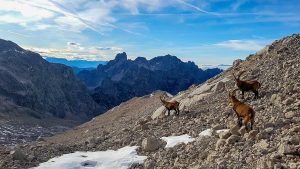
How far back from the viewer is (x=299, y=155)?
13.2m

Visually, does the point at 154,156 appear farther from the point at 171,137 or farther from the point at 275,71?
the point at 275,71

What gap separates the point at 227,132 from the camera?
17.5 m

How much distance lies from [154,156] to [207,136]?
259 cm

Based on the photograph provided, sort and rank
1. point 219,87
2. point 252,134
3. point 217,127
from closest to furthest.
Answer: point 252,134 < point 217,127 < point 219,87

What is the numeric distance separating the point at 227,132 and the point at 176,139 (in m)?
4.31

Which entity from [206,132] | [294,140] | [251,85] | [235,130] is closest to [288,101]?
[235,130]

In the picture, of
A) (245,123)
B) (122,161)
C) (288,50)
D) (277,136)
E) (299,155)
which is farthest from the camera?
(288,50)

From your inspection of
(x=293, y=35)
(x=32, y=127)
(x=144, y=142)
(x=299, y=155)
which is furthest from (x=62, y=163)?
(x=32, y=127)

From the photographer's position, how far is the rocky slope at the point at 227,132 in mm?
14608

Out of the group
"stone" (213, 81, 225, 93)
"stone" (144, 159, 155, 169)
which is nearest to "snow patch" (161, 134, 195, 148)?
"stone" (144, 159, 155, 169)

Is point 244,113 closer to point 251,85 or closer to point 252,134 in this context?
point 252,134

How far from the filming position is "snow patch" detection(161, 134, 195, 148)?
20667 millimetres

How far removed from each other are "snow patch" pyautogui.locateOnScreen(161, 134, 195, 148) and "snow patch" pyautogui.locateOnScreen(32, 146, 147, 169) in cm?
153

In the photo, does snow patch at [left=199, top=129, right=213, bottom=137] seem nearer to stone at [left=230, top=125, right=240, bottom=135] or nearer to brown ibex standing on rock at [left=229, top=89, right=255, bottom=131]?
brown ibex standing on rock at [left=229, top=89, right=255, bottom=131]
